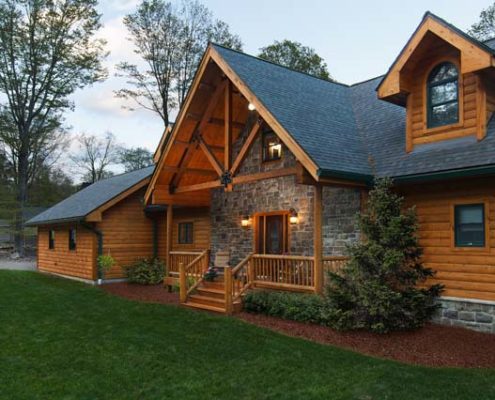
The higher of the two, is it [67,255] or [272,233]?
[272,233]

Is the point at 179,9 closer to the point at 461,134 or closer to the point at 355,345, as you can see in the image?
the point at 461,134

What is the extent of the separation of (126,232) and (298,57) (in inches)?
819

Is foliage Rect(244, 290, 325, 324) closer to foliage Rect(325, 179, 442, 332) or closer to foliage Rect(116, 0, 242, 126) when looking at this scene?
foliage Rect(325, 179, 442, 332)

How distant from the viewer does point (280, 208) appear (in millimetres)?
12547

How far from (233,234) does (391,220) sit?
266 inches

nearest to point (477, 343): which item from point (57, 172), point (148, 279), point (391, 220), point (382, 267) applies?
point (382, 267)

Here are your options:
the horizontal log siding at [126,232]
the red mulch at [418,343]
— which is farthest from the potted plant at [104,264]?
the red mulch at [418,343]

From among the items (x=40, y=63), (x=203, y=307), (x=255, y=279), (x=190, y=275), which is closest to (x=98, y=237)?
(x=190, y=275)

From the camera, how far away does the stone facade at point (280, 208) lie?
1052 cm

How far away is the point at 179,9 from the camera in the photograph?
99.8ft

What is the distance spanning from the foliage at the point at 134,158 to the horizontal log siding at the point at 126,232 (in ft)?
107

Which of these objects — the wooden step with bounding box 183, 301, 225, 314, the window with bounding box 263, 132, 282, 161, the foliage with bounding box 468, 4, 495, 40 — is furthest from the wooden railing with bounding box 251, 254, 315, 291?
the foliage with bounding box 468, 4, 495, 40

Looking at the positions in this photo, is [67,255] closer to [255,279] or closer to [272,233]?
[272,233]

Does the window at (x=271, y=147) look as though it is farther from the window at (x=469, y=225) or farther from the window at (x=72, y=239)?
the window at (x=72, y=239)
